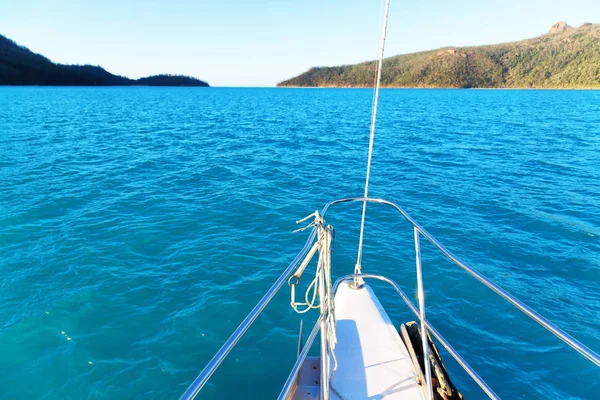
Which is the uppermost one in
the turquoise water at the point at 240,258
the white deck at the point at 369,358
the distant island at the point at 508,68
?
the distant island at the point at 508,68

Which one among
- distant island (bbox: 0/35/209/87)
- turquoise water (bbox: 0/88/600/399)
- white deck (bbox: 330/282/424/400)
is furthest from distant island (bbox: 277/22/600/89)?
white deck (bbox: 330/282/424/400)

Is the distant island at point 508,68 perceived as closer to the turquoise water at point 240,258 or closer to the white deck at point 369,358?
the turquoise water at point 240,258

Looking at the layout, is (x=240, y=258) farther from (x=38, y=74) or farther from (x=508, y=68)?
(x=508, y=68)

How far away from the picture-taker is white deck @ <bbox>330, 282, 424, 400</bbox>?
2.86m

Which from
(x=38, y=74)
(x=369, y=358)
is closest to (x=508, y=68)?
(x=369, y=358)

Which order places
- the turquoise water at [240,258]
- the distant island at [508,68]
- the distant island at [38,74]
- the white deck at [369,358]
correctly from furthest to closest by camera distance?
the distant island at [508,68], the distant island at [38,74], the turquoise water at [240,258], the white deck at [369,358]

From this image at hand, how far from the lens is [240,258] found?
8484 millimetres

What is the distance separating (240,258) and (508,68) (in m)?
190

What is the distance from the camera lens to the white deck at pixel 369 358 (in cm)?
286

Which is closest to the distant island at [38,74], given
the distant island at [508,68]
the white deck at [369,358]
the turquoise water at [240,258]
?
the distant island at [508,68]

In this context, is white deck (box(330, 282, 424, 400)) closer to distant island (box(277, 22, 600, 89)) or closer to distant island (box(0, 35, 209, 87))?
distant island (box(277, 22, 600, 89))

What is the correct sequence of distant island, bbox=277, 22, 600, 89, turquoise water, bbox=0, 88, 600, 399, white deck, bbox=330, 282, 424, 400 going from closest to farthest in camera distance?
white deck, bbox=330, 282, 424, 400 < turquoise water, bbox=0, 88, 600, 399 < distant island, bbox=277, 22, 600, 89

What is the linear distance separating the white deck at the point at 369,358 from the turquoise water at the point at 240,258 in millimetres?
2069

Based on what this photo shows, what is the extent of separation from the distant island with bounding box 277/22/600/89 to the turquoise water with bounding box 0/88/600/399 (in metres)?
141
